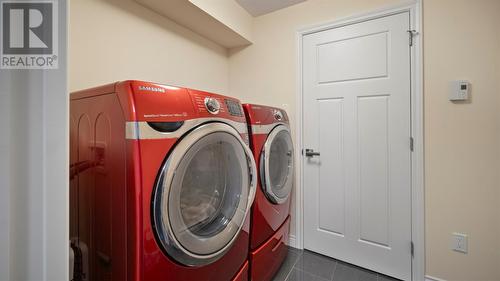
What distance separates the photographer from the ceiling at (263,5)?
212 cm

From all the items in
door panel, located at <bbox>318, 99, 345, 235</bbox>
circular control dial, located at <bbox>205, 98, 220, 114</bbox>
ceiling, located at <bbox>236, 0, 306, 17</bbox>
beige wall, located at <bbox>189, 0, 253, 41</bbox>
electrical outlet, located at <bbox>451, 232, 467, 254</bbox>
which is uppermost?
ceiling, located at <bbox>236, 0, 306, 17</bbox>

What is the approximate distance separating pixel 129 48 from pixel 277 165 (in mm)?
1367

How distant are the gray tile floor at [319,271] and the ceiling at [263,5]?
231 cm

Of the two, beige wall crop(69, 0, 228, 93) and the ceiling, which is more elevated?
the ceiling

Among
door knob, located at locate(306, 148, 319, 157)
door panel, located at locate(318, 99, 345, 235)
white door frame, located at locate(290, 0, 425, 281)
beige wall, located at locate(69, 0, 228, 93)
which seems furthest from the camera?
door knob, located at locate(306, 148, 319, 157)

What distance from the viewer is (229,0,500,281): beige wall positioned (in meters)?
1.44

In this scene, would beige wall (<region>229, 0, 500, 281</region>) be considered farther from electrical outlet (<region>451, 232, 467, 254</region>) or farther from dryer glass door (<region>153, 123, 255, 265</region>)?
dryer glass door (<region>153, 123, 255, 265</region>)

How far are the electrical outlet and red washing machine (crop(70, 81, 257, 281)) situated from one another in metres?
1.44

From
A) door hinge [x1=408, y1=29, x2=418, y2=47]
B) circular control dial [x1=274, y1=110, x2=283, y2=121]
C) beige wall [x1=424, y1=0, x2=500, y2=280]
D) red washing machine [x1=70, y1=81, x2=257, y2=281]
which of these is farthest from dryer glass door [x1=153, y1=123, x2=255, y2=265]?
door hinge [x1=408, y1=29, x2=418, y2=47]

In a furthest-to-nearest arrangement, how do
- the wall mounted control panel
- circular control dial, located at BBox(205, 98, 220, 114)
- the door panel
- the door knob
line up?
the door knob < the door panel < the wall mounted control panel < circular control dial, located at BBox(205, 98, 220, 114)

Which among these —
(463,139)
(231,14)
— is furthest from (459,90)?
(231,14)

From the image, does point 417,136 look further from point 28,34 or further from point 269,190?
point 28,34

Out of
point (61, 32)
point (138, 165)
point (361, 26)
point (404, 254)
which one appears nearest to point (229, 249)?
point (138, 165)

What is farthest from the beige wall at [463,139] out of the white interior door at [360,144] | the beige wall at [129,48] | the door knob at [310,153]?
the beige wall at [129,48]
